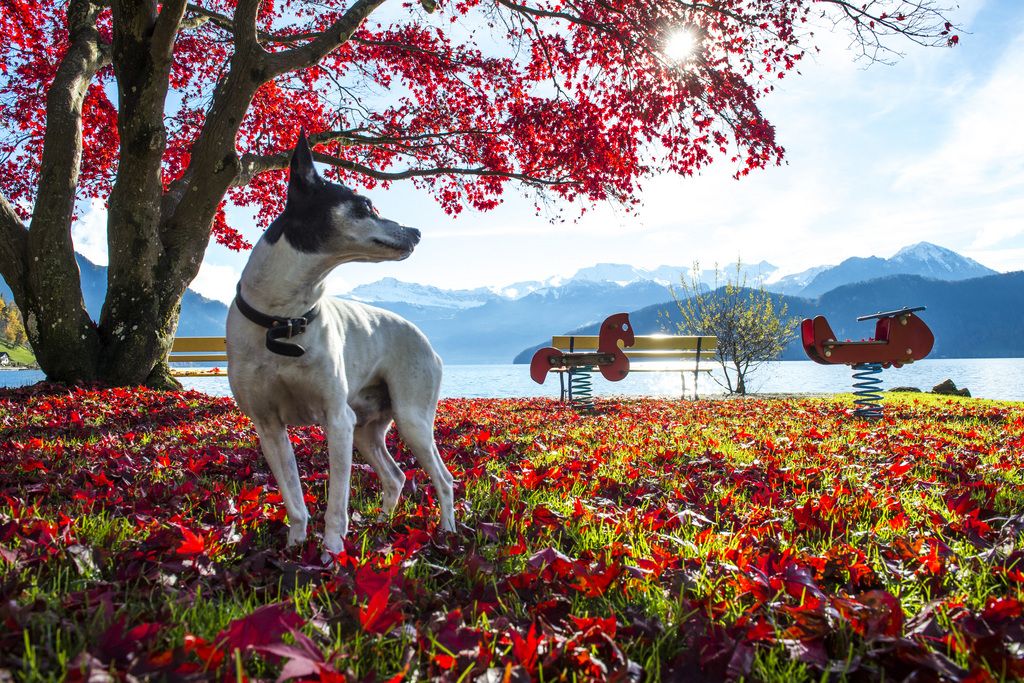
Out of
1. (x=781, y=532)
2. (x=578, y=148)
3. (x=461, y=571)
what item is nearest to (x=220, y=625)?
(x=461, y=571)

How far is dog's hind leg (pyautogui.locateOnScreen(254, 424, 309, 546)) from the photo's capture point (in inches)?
111

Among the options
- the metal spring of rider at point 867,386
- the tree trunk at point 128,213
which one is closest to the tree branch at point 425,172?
the tree trunk at point 128,213

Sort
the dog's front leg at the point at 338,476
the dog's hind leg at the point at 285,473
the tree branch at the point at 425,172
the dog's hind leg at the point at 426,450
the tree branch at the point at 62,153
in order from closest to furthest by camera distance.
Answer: the dog's front leg at the point at 338,476 < the dog's hind leg at the point at 285,473 < the dog's hind leg at the point at 426,450 < the tree branch at the point at 62,153 < the tree branch at the point at 425,172

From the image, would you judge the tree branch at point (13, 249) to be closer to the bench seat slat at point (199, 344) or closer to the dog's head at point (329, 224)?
the bench seat slat at point (199, 344)

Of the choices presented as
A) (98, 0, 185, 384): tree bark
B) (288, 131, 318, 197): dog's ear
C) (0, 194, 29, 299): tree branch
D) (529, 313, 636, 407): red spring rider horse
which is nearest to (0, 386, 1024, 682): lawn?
(288, 131, 318, 197): dog's ear

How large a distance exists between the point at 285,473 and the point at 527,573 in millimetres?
1319

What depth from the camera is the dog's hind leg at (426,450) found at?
314 cm

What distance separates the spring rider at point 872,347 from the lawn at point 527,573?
16.2ft

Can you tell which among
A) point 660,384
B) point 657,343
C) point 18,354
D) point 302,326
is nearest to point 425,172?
point 657,343

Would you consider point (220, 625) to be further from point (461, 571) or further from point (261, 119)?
point (261, 119)

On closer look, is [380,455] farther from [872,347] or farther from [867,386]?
[872,347]

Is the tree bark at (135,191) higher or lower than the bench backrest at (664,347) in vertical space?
higher

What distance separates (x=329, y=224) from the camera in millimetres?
2615

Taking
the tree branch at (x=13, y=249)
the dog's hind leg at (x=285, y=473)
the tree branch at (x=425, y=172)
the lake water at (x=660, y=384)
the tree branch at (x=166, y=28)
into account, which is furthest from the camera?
the lake water at (x=660, y=384)
